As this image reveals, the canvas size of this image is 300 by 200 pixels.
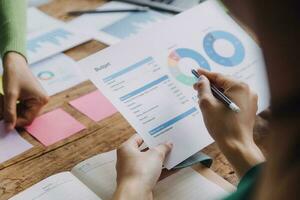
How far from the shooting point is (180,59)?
959 mm

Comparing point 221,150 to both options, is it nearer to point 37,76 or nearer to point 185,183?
point 185,183

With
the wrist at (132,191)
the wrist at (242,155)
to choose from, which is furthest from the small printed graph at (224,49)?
the wrist at (132,191)

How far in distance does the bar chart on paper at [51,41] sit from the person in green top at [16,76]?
74mm

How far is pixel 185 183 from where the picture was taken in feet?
2.78

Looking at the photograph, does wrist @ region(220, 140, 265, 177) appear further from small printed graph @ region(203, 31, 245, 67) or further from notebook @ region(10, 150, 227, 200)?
small printed graph @ region(203, 31, 245, 67)

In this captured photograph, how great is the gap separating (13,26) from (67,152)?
0.39 meters

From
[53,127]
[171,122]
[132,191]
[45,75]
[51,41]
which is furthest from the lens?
[51,41]

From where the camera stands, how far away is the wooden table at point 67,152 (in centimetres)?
88

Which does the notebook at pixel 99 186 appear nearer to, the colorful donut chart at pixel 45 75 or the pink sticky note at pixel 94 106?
the pink sticky note at pixel 94 106

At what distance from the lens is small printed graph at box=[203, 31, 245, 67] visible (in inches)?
39.1

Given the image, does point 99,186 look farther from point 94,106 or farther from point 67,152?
point 94,106

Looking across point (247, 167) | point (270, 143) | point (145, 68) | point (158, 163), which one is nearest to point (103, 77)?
point (145, 68)

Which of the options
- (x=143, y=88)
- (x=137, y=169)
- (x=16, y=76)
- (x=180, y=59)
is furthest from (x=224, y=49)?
(x=16, y=76)

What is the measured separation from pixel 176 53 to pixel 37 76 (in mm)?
376
